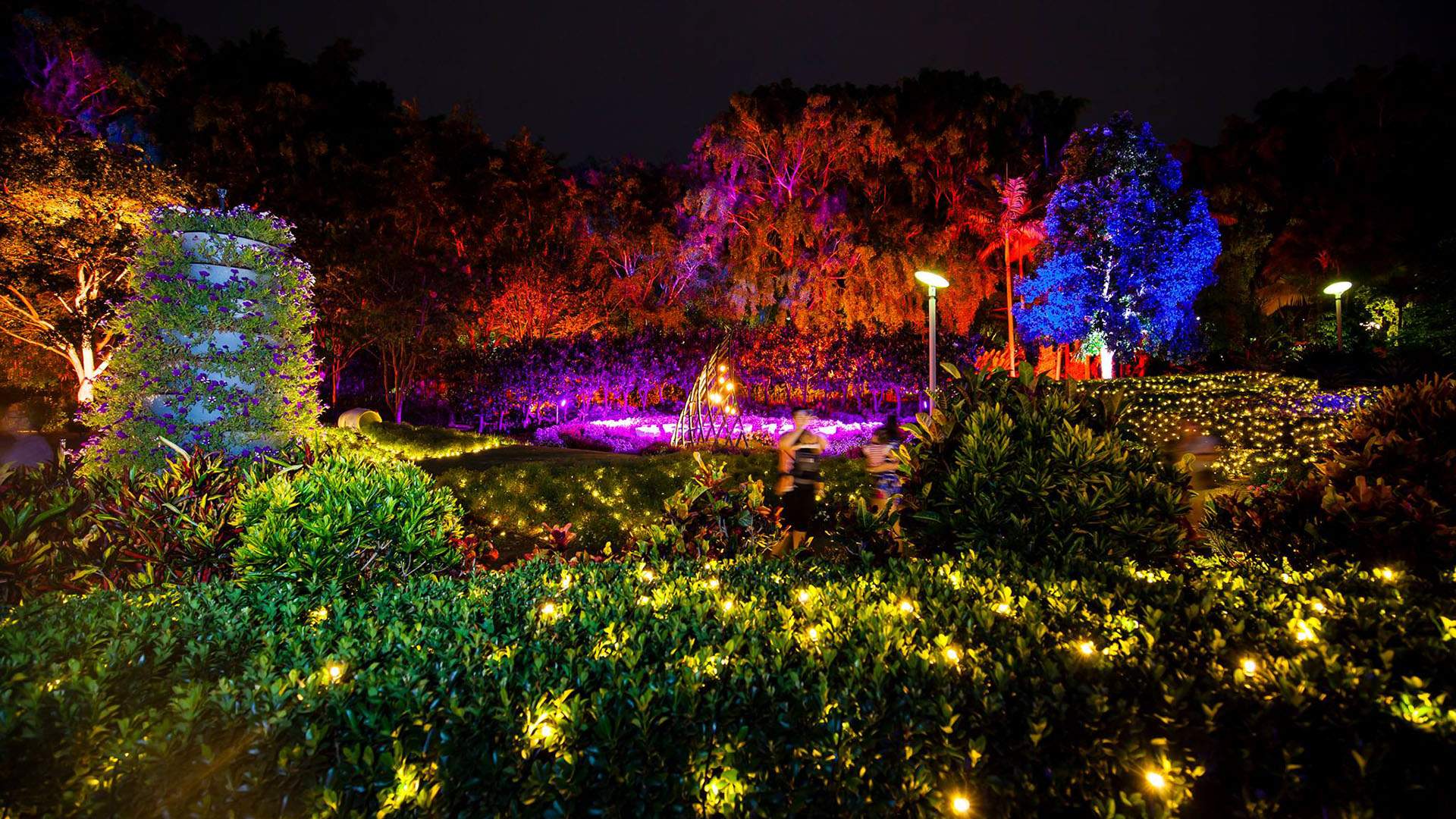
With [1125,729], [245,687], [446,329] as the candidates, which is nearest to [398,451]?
[446,329]

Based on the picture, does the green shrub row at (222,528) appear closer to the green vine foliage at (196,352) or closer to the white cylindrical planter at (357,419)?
the green vine foliage at (196,352)

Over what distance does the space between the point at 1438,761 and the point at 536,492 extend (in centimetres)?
956

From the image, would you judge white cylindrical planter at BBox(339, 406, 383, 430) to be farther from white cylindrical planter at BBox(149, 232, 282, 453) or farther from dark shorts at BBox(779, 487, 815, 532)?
dark shorts at BBox(779, 487, 815, 532)

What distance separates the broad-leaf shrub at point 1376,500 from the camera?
3.77 meters

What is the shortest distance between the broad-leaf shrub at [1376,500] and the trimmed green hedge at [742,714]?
1540 mm

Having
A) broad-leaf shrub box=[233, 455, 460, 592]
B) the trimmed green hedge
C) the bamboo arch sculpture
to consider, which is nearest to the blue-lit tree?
the bamboo arch sculpture

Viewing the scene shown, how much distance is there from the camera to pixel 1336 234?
2328 cm

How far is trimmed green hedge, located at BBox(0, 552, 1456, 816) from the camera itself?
173cm

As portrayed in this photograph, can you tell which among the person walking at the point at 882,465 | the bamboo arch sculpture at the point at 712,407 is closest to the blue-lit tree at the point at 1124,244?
the bamboo arch sculpture at the point at 712,407

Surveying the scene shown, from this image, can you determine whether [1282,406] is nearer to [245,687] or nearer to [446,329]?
[245,687]

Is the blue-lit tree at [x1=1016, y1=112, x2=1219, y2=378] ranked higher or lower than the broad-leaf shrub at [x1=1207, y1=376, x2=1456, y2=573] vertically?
higher

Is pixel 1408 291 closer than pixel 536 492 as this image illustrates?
No

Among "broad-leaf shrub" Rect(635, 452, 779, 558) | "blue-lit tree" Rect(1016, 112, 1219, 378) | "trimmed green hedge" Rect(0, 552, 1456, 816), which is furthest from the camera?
"blue-lit tree" Rect(1016, 112, 1219, 378)

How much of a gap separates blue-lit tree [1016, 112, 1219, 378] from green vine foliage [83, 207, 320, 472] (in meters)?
21.2
